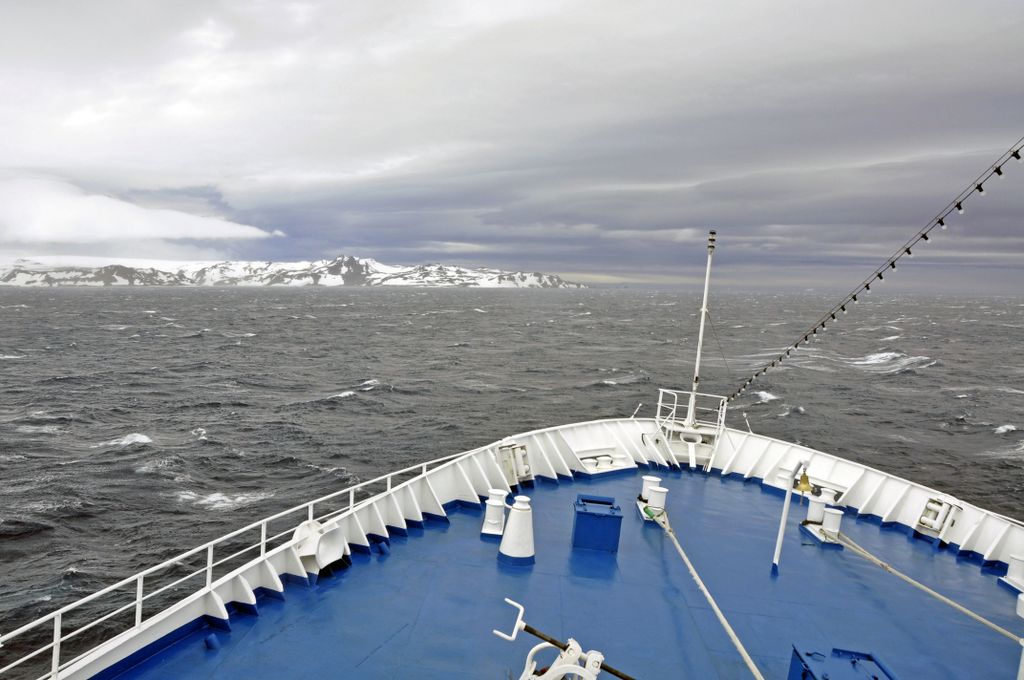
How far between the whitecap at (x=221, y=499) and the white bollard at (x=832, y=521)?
23.2 m

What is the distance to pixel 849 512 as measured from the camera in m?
16.1

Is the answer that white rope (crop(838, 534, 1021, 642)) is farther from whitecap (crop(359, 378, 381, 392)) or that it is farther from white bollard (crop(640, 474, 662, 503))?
whitecap (crop(359, 378, 381, 392))

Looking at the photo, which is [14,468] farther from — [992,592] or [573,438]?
[992,592]

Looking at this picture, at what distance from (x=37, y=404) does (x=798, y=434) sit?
182 ft

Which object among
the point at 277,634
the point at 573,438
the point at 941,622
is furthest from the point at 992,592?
the point at 277,634

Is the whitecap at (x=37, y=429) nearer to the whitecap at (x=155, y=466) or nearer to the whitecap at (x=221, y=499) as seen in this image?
the whitecap at (x=155, y=466)

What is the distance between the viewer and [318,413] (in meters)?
45.0

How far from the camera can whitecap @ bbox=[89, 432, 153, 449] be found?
113 feet

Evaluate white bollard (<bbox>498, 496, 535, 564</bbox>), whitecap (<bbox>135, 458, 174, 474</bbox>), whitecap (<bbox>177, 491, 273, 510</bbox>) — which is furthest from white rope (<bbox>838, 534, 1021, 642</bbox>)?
whitecap (<bbox>135, 458, 174, 474</bbox>)

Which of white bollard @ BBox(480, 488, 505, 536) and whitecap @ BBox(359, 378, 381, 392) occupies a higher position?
A: white bollard @ BBox(480, 488, 505, 536)

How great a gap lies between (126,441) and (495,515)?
103 feet

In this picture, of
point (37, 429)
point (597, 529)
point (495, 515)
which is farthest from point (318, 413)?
point (597, 529)

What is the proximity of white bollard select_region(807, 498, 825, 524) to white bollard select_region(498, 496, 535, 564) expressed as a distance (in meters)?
7.19

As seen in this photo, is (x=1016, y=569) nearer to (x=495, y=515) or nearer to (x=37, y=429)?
(x=495, y=515)
